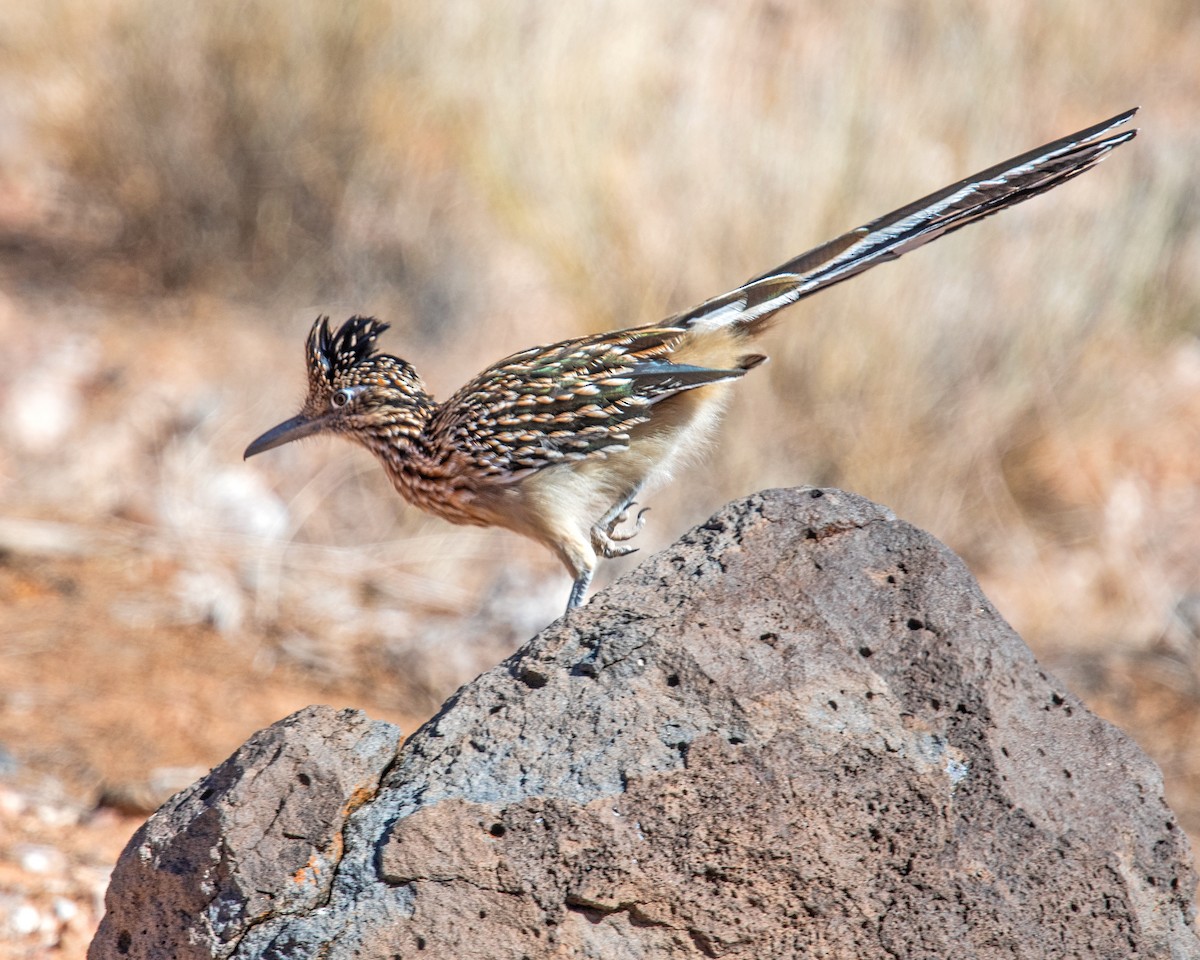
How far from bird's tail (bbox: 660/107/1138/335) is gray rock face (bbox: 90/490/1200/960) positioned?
1.39m

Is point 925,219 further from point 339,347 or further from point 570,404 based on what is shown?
point 339,347

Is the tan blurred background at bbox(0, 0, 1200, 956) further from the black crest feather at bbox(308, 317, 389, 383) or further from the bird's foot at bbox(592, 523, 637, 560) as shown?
the bird's foot at bbox(592, 523, 637, 560)

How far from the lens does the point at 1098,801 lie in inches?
119

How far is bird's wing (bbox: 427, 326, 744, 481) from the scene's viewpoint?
4625 mm

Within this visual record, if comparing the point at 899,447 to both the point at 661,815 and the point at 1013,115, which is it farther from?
the point at 661,815

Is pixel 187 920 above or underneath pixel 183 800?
underneath

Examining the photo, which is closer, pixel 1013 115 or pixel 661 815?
pixel 661 815

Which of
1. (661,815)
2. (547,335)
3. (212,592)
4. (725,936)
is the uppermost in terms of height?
(547,335)

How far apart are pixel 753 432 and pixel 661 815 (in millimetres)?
6180

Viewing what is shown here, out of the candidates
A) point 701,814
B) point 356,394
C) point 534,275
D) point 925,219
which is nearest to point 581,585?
point 356,394

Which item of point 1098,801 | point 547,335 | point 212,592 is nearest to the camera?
point 1098,801

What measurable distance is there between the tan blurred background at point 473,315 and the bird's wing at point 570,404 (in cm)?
218

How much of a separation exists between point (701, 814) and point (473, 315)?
27.2 ft

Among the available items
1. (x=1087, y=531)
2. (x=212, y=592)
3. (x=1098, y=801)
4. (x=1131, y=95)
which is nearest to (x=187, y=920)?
(x=1098, y=801)
